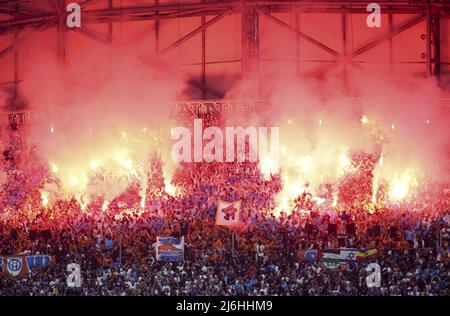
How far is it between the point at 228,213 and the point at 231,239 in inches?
23.7

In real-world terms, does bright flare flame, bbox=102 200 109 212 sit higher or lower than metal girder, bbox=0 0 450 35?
lower

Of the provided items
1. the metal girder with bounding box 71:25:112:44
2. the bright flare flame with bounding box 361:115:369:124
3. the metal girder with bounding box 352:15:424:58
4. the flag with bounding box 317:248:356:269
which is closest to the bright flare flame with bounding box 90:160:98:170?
the metal girder with bounding box 71:25:112:44

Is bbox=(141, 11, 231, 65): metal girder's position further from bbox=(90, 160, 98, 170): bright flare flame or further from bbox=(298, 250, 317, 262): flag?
bbox=(298, 250, 317, 262): flag

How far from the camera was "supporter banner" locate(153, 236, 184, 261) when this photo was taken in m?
17.8

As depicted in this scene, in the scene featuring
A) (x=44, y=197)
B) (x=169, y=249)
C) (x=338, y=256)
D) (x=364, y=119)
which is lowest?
(x=338, y=256)

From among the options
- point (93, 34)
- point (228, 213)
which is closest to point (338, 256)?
point (228, 213)

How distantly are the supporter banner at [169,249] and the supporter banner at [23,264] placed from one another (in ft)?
6.87

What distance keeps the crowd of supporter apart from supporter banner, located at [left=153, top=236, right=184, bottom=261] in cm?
12

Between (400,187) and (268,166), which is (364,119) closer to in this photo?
(400,187)

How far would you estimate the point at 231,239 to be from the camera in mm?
18047

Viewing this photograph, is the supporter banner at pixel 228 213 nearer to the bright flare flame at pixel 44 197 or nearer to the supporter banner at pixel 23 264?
the supporter banner at pixel 23 264

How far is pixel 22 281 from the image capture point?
58.6 ft
